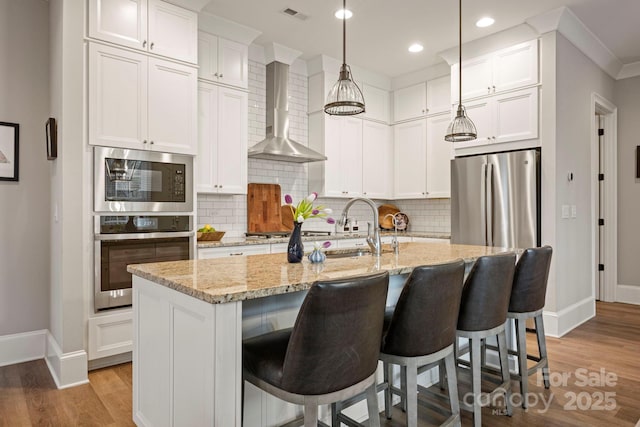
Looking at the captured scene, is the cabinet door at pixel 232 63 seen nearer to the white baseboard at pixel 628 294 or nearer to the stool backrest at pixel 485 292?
the stool backrest at pixel 485 292

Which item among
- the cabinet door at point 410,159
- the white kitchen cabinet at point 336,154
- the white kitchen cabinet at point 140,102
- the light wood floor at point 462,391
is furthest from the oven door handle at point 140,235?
the cabinet door at point 410,159

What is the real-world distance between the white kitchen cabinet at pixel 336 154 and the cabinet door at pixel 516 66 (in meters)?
1.71

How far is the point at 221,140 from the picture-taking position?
393 cm

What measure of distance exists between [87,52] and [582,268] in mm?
5006

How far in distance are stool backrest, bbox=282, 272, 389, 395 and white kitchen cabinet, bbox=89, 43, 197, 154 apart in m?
2.42

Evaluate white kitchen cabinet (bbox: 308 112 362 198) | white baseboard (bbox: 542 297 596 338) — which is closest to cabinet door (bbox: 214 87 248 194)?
white kitchen cabinet (bbox: 308 112 362 198)

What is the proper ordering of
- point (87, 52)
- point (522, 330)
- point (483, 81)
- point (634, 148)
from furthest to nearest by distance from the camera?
1. point (634, 148)
2. point (483, 81)
3. point (87, 52)
4. point (522, 330)

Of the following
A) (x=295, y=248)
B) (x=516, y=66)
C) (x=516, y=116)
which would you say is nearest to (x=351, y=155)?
(x=516, y=116)

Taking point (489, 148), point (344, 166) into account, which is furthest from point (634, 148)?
point (344, 166)

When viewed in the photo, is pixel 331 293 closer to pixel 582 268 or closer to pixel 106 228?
pixel 106 228

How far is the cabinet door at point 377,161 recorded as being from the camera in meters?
5.32

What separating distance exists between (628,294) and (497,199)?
8.60 ft

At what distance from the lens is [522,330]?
243 centimetres

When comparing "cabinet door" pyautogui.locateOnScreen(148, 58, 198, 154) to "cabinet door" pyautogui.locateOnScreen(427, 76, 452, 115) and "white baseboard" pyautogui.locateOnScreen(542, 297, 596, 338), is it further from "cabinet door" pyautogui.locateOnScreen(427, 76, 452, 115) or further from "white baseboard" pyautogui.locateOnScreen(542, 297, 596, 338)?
"white baseboard" pyautogui.locateOnScreen(542, 297, 596, 338)
